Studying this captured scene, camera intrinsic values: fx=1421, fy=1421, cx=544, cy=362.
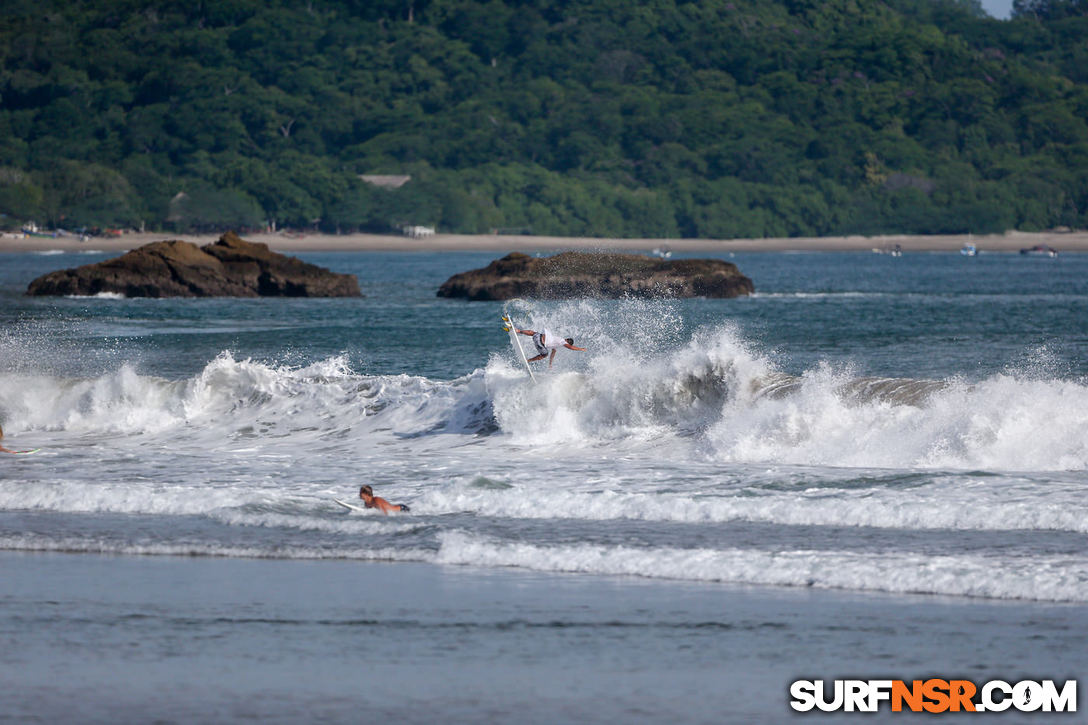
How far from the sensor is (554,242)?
174m

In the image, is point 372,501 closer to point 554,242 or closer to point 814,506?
point 814,506

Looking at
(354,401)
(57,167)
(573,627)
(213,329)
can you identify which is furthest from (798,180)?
(573,627)

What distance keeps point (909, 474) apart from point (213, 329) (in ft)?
113

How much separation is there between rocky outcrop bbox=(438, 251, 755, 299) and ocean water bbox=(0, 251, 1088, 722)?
28.3 m

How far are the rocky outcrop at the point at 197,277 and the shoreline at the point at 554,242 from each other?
91.4 m

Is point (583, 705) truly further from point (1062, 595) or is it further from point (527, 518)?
point (527, 518)

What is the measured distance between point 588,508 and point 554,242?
519 feet

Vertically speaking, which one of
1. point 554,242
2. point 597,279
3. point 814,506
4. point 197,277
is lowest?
point 814,506

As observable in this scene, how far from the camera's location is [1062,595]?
1288 cm

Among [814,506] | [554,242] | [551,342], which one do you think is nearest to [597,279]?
[551,342]

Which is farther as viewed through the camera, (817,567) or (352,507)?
(352,507)

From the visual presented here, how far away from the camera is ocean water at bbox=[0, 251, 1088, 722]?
1145cm

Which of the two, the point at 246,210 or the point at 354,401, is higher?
the point at 246,210

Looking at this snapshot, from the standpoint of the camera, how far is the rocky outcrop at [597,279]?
63781mm
